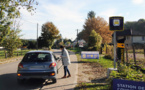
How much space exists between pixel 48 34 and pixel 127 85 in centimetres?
4150

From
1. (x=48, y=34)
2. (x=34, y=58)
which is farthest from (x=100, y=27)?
(x=34, y=58)

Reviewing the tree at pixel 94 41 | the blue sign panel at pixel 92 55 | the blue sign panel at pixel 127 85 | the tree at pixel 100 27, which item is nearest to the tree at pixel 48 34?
the tree at pixel 100 27

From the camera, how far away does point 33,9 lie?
13586 millimetres

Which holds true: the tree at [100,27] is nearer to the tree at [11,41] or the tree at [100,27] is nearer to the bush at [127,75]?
the tree at [11,41]

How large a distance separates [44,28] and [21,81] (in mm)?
40089

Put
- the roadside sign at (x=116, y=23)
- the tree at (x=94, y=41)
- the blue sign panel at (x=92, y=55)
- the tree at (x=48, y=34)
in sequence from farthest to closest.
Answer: the tree at (x=48, y=34), the tree at (x=94, y=41), the blue sign panel at (x=92, y=55), the roadside sign at (x=116, y=23)

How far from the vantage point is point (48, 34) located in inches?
1747

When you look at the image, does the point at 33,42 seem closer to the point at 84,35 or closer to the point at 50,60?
the point at 84,35

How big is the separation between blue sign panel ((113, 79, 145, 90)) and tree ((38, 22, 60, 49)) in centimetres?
4072

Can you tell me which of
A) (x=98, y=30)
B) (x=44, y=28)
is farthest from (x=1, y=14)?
(x=44, y=28)

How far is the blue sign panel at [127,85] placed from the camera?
13.0 ft

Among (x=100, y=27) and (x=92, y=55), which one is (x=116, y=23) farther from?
(x=100, y=27)

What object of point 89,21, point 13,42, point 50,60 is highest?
point 89,21

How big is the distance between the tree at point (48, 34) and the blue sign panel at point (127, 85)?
40.7 metres
